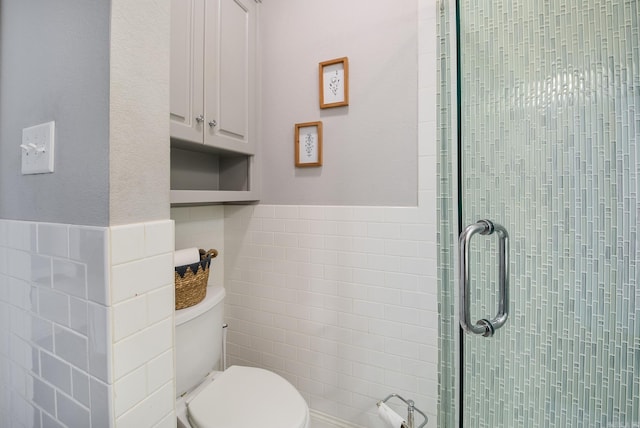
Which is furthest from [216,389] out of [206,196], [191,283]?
[206,196]

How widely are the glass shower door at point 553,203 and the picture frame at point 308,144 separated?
75cm

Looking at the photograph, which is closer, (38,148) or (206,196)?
(38,148)

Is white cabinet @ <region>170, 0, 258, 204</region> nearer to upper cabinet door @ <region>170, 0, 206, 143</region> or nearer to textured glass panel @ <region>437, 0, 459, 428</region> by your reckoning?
upper cabinet door @ <region>170, 0, 206, 143</region>

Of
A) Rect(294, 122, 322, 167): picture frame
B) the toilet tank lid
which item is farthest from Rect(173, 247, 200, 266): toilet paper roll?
Rect(294, 122, 322, 167): picture frame

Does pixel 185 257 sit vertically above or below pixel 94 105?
below

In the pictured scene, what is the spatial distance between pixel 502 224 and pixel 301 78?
113 cm

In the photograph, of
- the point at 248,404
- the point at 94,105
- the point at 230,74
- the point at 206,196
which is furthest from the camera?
the point at 230,74

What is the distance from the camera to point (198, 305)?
111 cm

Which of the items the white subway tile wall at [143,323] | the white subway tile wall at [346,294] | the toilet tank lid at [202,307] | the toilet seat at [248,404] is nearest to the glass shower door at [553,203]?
the white subway tile wall at [346,294]

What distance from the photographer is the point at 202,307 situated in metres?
1.12

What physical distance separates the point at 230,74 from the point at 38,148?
0.90 m

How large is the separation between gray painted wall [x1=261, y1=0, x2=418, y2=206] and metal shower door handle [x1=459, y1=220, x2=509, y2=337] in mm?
509

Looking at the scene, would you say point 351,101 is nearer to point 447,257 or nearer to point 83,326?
point 447,257

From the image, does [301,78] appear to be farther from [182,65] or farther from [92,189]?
[92,189]
